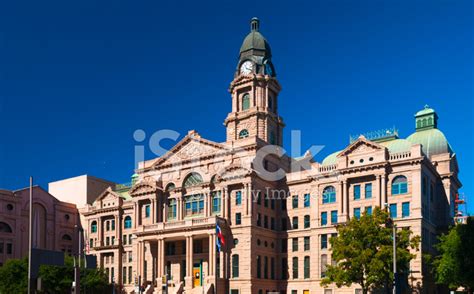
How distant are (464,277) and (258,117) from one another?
136 ft

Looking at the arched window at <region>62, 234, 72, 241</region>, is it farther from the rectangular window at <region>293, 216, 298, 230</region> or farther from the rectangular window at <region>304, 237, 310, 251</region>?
the rectangular window at <region>304, 237, 310, 251</region>

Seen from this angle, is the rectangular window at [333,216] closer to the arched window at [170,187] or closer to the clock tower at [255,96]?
the clock tower at [255,96]

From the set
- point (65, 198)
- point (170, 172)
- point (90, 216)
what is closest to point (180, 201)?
point (170, 172)

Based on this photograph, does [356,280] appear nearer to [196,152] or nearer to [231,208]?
[231,208]

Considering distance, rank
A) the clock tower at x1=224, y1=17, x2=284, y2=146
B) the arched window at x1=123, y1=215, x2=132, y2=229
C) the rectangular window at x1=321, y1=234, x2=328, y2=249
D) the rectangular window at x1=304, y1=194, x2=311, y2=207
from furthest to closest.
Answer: the arched window at x1=123, y1=215, x2=132, y2=229 → the clock tower at x1=224, y1=17, x2=284, y2=146 → the rectangular window at x1=304, y1=194, x2=311, y2=207 → the rectangular window at x1=321, y1=234, x2=328, y2=249

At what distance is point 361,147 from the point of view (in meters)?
80.4

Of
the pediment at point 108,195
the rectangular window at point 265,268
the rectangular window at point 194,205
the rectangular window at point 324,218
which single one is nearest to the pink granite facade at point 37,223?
the pediment at point 108,195

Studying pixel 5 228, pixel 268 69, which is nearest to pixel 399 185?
pixel 268 69

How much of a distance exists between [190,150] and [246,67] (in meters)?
17.5

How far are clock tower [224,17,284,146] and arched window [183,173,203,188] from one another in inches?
331

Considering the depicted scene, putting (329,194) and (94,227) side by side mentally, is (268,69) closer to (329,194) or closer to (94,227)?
(329,194)

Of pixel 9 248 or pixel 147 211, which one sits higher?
pixel 147 211

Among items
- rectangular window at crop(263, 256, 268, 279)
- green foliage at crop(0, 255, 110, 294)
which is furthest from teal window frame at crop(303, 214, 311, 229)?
green foliage at crop(0, 255, 110, 294)

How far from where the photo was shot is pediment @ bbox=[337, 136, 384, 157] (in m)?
79.3
